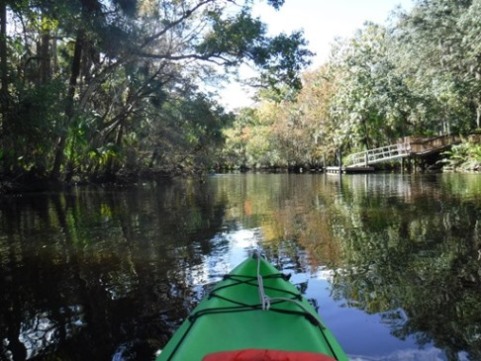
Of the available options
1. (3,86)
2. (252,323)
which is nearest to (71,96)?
(3,86)

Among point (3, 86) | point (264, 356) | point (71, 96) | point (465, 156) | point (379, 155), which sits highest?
point (71, 96)

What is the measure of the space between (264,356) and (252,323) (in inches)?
21.5

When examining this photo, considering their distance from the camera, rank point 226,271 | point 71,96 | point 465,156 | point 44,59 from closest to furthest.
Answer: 1. point 226,271
2. point 71,96
3. point 44,59
4. point 465,156

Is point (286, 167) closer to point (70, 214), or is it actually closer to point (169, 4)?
point (169, 4)

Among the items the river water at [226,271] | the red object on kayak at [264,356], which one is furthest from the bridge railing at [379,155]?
the red object on kayak at [264,356]

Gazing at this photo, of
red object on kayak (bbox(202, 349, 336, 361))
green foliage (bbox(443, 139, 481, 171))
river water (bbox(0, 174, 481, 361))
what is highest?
green foliage (bbox(443, 139, 481, 171))

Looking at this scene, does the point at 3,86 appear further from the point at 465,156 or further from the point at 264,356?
the point at 465,156

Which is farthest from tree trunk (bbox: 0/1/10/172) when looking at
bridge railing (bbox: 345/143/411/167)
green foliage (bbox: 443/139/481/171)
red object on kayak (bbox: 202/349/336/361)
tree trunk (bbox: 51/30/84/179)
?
bridge railing (bbox: 345/143/411/167)

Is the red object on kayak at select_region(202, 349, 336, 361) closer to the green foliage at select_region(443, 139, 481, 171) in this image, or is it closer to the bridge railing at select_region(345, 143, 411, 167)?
the green foliage at select_region(443, 139, 481, 171)

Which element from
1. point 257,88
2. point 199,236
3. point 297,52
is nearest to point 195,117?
point 257,88

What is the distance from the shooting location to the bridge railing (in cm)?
3450

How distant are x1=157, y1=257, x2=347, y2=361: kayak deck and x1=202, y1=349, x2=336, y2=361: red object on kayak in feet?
0.27

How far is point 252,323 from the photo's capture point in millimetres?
3033

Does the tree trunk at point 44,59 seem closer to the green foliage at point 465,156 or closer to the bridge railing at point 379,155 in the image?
the bridge railing at point 379,155
